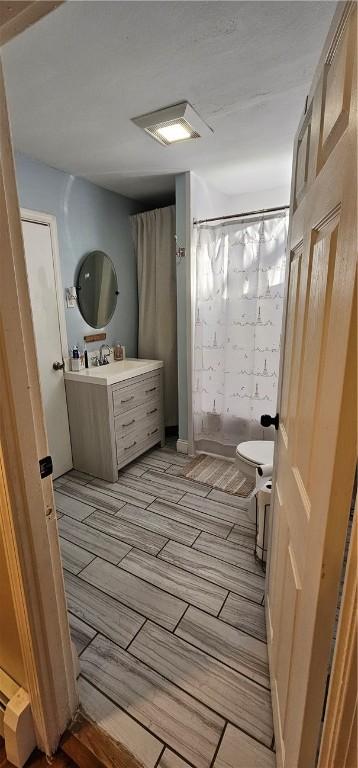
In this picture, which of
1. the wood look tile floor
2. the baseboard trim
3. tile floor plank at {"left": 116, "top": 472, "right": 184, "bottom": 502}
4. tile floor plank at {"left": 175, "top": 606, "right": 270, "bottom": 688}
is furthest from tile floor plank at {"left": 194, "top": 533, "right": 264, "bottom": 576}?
the baseboard trim

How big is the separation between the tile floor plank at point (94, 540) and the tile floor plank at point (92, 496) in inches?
8.1

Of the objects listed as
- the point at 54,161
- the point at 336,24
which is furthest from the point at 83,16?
the point at 54,161

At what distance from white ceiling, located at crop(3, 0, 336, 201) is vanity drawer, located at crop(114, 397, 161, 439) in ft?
5.96

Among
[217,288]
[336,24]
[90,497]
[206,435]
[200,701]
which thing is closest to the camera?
[336,24]

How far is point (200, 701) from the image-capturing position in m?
1.18

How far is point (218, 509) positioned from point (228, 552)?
39 cm

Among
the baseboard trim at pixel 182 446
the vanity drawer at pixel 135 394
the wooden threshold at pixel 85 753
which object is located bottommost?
the wooden threshold at pixel 85 753

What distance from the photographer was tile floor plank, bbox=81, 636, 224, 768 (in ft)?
3.52

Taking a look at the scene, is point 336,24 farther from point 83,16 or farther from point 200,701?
point 200,701

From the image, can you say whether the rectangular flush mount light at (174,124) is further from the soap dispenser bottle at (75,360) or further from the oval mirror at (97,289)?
the soap dispenser bottle at (75,360)

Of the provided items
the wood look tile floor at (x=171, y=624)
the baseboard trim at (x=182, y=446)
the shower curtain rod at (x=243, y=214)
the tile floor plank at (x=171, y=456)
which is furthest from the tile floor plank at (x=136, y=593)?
the shower curtain rod at (x=243, y=214)

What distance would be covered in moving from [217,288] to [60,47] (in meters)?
1.69

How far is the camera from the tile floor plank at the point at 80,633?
139cm

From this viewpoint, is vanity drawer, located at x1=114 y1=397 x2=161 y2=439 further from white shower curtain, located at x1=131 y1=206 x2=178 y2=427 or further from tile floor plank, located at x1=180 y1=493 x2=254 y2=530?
tile floor plank, located at x1=180 y1=493 x2=254 y2=530
